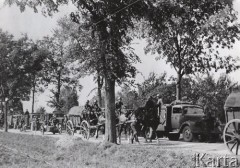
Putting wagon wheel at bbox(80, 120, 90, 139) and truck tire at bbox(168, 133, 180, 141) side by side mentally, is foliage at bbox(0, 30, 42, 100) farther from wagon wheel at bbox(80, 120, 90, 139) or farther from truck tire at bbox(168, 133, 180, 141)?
truck tire at bbox(168, 133, 180, 141)

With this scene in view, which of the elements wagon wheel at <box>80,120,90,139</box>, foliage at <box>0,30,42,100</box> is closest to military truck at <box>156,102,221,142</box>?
wagon wheel at <box>80,120,90,139</box>

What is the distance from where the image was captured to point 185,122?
20000 mm

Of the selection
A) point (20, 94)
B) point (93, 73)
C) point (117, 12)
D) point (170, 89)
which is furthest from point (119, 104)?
point (170, 89)

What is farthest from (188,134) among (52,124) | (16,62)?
(16,62)

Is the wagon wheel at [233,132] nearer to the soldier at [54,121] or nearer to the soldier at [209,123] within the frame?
the soldier at [209,123]

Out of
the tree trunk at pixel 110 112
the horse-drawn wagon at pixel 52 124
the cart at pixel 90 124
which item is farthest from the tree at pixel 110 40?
the horse-drawn wagon at pixel 52 124

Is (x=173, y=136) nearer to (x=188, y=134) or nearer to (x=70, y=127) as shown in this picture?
(x=188, y=134)

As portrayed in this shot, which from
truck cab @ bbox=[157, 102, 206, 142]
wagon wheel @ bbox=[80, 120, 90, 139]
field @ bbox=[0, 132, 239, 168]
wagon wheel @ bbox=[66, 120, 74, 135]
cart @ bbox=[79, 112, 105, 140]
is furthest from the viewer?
wagon wheel @ bbox=[66, 120, 74, 135]

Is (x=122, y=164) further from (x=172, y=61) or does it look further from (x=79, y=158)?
(x=172, y=61)

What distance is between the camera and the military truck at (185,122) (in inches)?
758

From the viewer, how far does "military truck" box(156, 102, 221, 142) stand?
63.2ft

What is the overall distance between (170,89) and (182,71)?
18.6m

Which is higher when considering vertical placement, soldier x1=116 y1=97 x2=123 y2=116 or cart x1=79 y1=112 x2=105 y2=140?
soldier x1=116 y1=97 x2=123 y2=116

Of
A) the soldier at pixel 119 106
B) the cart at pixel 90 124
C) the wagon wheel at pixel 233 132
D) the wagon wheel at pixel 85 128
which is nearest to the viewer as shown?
the wagon wheel at pixel 233 132
